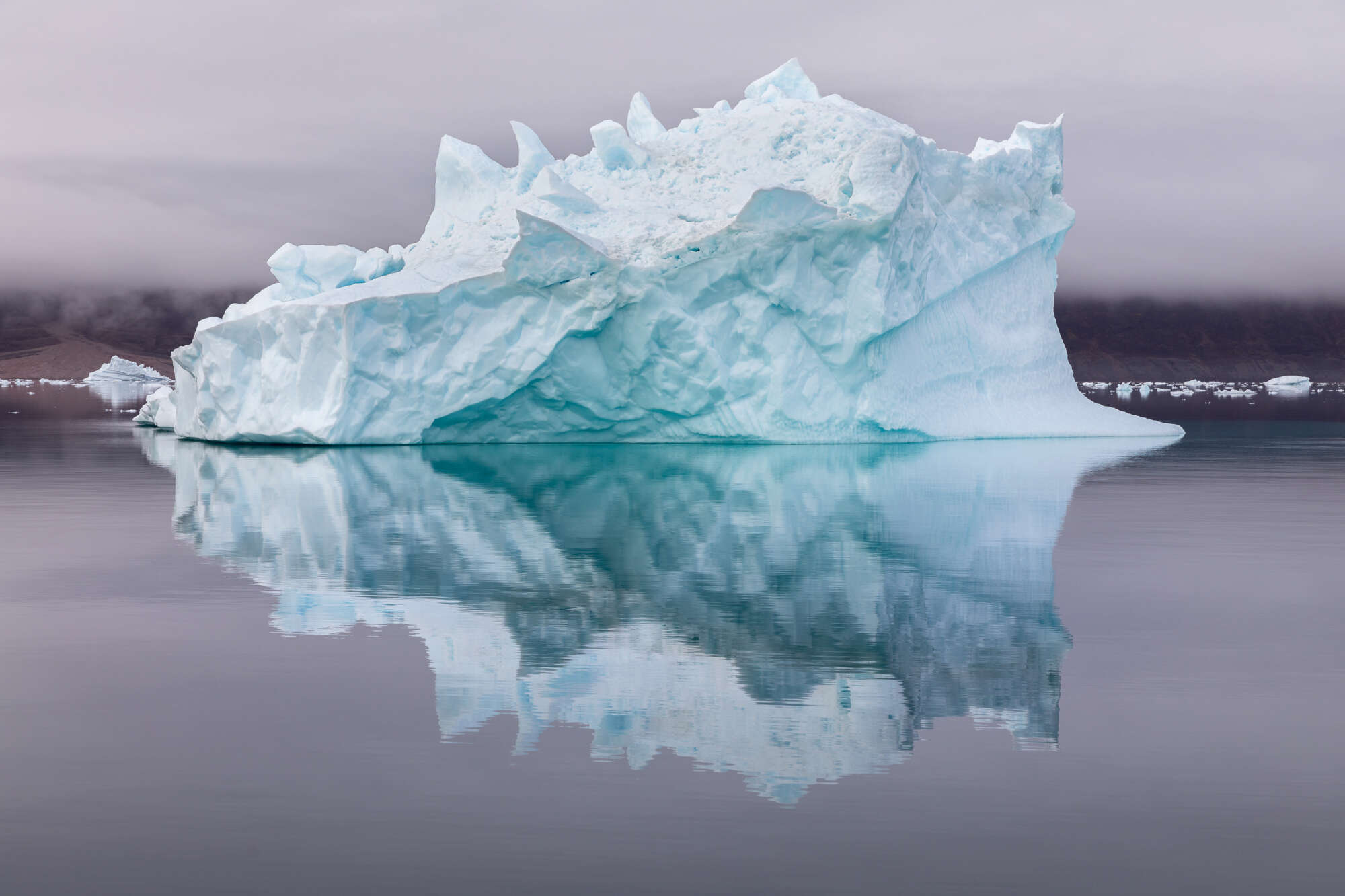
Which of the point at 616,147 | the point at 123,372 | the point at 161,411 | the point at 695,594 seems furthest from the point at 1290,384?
the point at 695,594

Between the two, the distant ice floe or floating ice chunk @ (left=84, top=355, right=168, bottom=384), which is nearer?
the distant ice floe

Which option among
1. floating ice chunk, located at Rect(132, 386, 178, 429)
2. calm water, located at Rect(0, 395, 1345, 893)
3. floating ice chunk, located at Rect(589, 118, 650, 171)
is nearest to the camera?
calm water, located at Rect(0, 395, 1345, 893)

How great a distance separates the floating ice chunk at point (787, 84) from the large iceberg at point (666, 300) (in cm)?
5

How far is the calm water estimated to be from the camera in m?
3.62

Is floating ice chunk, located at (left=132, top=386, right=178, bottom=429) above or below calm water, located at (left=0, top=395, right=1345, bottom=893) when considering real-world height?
above

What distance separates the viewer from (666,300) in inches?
787

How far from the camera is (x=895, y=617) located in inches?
271

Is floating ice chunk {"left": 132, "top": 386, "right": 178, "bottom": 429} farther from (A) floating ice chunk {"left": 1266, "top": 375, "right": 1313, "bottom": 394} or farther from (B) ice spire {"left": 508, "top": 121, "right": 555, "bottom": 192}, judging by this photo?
(A) floating ice chunk {"left": 1266, "top": 375, "right": 1313, "bottom": 394}

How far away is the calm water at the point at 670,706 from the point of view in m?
3.62

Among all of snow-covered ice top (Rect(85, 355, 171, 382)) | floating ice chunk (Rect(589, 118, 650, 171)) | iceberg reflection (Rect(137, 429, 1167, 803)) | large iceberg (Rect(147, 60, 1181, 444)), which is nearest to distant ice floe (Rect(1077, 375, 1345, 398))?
large iceberg (Rect(147, 60, 1181, 444))

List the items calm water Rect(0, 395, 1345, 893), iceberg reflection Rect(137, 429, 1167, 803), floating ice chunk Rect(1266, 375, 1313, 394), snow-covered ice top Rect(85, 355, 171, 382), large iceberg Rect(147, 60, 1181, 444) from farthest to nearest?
1. floating ice chunk Rect(1266, 375, 1313, 394)
2. snow-covered ice top Rect(85, 355, 171, 382)
3. large iceberg Rect(147, 60, 1181, 444)
4. iceberg reflection Rect(137, 429, 1167, 803)
5. calm water Rect(0, 395, 1345, 893)

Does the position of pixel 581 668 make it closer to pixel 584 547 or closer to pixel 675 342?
pixel 584 547

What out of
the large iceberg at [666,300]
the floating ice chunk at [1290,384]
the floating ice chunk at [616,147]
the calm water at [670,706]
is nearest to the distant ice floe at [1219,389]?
the floating ice chunk at [1290,384]

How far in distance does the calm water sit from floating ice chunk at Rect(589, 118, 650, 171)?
39.7 ft
